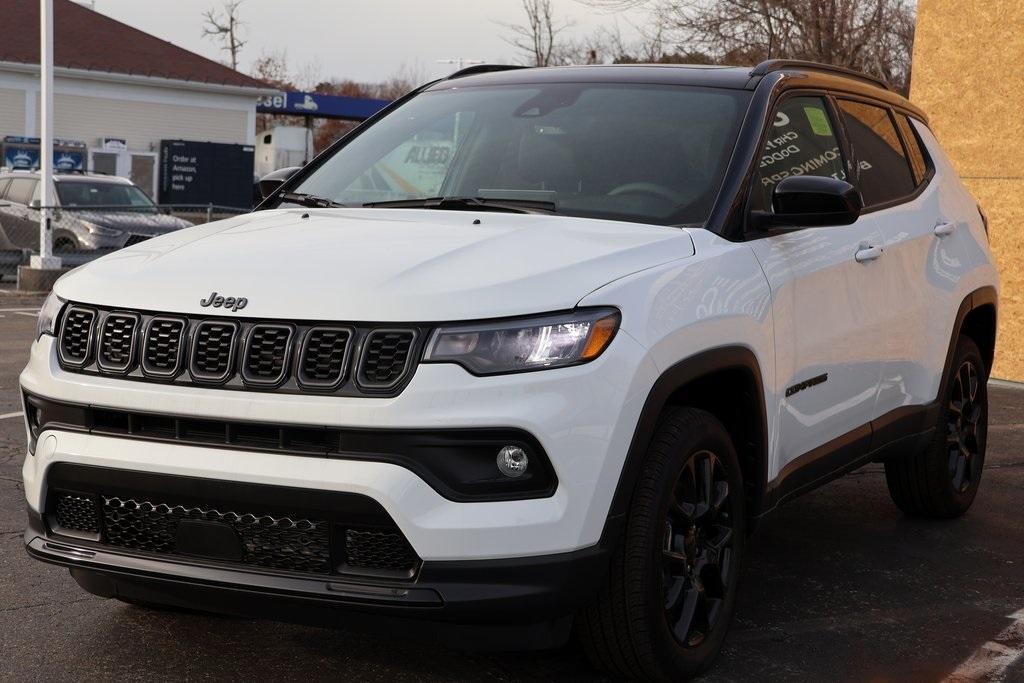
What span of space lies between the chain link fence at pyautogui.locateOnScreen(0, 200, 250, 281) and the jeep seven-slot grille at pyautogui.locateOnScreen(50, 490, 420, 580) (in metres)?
15.9

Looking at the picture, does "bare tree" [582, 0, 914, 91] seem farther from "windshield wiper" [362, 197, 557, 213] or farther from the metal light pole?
"windshield wiper" [362, 197, 557, 213]

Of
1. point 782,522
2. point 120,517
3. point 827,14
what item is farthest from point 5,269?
point 120,517

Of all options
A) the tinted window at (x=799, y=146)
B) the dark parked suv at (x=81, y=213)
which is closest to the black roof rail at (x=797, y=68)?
the tinted window at (x=799, y=146)

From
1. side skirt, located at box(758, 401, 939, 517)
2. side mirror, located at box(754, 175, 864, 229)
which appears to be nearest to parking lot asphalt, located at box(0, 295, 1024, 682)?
side skirt, located at box(758, 401, 939, 517)

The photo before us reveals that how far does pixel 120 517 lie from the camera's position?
354 cm

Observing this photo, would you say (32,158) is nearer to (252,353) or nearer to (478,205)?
(478,205)

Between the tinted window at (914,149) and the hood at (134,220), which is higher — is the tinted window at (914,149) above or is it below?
above

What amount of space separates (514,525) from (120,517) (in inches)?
42.3

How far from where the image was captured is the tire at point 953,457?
5934 millimetres

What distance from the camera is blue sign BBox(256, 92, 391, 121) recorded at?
156ft

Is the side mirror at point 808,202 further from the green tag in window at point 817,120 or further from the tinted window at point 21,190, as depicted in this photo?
the tinted window at point 21,190

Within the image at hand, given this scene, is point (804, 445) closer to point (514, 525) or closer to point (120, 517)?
point (514, 525)

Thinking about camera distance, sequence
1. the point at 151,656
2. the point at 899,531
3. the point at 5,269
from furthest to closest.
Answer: the point at 5,269
the point at 899,531
the point at 151,656

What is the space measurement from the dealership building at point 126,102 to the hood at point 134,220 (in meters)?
14.0
